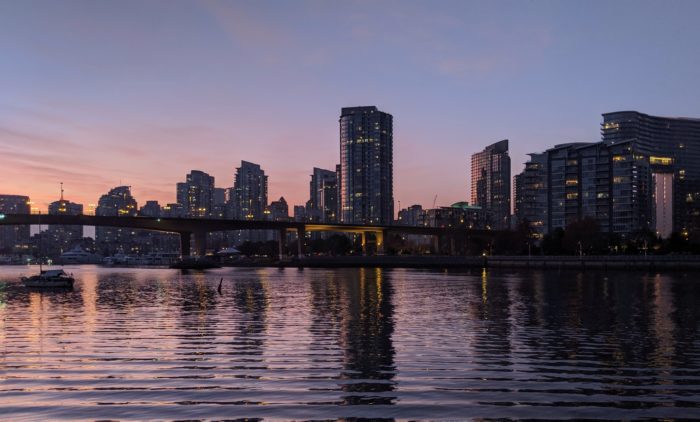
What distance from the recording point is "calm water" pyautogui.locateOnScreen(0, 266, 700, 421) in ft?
69.0

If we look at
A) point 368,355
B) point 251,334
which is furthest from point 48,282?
point 368,355

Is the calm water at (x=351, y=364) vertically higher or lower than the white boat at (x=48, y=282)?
higher

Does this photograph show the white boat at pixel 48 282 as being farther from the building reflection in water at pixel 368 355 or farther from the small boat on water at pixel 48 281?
the building reflection in water at pixel 368 355

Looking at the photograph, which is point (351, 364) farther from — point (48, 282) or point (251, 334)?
point (48, 282)

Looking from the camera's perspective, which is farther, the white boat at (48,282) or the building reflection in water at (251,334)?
the white boat at (48,282)

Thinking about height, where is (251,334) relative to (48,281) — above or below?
above

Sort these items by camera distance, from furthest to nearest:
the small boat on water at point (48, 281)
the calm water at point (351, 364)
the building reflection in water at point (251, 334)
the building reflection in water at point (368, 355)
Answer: the small boat on water at point (48, 281)
the building reflection in water at point (251, 334)
the building reflection in water at point (368, 355)
the calm water at point (351, 364)

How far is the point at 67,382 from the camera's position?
25266mm

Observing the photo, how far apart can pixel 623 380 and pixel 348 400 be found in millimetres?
11515

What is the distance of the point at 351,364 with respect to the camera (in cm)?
2891

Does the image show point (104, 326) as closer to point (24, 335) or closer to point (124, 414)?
point (24, 335)

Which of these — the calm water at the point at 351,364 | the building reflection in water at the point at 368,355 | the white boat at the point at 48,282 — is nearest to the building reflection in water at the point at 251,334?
the calm water at the point at 351,364

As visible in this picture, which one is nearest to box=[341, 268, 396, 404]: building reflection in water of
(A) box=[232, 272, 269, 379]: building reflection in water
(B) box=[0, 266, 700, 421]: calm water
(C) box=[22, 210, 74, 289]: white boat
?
(B) box=[0, 266, 700, 421]: calm water

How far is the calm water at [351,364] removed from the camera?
2103 cm
